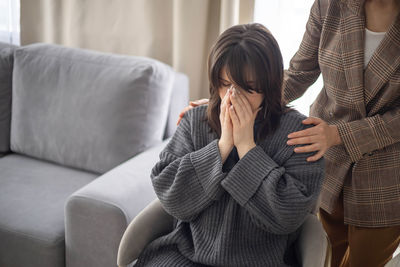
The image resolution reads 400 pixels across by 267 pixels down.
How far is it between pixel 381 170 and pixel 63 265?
119cm

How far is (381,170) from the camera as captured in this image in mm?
1301

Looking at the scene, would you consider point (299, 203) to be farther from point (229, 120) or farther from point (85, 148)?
point (85, 148)

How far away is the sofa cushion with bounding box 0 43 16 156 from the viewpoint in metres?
2.21

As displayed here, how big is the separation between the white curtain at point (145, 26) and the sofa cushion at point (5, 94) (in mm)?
408

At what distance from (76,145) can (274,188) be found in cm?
121

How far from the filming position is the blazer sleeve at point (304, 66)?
1.41m

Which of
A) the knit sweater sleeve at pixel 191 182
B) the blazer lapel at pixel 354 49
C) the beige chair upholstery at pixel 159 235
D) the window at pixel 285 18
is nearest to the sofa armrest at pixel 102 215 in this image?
the beige chair upholstery at pixel 159 235

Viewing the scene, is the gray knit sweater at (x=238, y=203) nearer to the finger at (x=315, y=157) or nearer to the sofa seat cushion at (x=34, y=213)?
the finger at (x=315, y=157)

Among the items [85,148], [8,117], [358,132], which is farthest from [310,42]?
[8,117]

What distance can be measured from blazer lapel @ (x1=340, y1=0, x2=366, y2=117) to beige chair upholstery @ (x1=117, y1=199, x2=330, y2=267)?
382 millimetres

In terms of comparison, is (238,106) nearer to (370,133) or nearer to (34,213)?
(370,133)

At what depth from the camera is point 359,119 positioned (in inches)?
51.8

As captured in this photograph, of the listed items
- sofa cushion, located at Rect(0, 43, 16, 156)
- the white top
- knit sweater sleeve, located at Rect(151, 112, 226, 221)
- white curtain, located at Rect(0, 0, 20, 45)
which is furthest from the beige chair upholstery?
white curtain, located at Rect(0, 0, 20, 45)

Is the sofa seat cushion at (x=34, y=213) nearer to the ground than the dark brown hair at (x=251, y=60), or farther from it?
nearer to the ground
